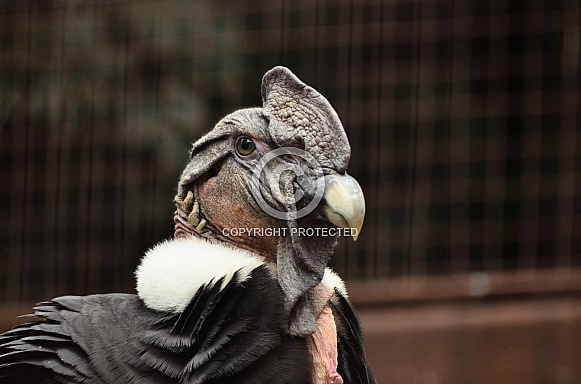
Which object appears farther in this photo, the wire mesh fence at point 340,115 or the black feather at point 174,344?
the wire mesh fence at point 340,115

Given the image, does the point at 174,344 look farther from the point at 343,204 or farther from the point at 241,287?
the point at 343,204

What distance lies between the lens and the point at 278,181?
3.68 metres

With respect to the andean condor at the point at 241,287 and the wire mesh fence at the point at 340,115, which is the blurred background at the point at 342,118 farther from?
the andean condor at the point at 241,287

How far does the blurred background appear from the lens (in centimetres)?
734

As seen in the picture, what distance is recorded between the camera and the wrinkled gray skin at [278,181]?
3619mm

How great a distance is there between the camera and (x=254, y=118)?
381cm

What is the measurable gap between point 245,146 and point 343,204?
45 cm

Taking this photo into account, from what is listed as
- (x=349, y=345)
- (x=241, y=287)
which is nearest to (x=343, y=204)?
(x=241, y=287)

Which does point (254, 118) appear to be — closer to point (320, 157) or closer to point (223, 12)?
point (320, 157)

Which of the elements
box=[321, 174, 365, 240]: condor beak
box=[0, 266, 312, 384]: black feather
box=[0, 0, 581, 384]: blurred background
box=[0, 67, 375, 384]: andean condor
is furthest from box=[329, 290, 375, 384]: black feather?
box=[0, 0, 581, 384]: blurred background

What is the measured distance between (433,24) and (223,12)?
1.38 meters

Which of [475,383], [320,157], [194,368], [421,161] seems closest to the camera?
[194,368]

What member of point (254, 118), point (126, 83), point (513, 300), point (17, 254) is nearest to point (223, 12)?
point (126, 83)

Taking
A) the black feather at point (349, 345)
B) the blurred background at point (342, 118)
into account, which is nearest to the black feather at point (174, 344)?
the black feather at point (349, 345)
